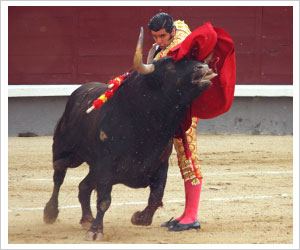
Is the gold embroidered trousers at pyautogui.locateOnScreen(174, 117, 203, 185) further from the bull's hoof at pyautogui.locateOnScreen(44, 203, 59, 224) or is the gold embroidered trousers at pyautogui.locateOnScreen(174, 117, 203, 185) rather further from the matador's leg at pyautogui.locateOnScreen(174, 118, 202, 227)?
the bull's hoof at pyautogui.locateOnScreen(44, 203, 59, 224)

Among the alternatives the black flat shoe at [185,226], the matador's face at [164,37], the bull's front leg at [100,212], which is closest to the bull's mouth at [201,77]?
the matador's face at [164,37]

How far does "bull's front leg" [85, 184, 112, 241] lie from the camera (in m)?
4.18

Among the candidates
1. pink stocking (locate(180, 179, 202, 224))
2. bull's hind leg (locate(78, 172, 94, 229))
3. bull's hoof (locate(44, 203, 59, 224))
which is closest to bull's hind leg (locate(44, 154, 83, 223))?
bull's hoof (locate(44, 203, 59, 224))

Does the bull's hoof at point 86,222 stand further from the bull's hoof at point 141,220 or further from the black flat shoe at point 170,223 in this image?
the black flat shoe at point 170,223

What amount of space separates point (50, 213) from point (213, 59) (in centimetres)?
137

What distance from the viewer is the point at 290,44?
955 cm

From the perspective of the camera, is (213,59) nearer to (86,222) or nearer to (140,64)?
(140,64)

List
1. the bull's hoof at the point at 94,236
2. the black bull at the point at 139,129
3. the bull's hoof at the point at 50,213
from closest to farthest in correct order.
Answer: the black bull at the point at 139,129 → the bull's hoof at the point at 94,236 → the bull's hoof at the point at 50,213

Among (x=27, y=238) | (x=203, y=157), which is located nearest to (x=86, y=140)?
(x=27, y=238)

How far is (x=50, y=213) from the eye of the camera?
15.8 feet

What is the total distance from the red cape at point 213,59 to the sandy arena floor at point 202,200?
68 cm

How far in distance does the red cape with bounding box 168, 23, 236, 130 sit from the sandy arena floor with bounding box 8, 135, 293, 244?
0.68m

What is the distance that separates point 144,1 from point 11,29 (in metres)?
1.51

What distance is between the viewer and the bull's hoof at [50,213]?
189 inches
